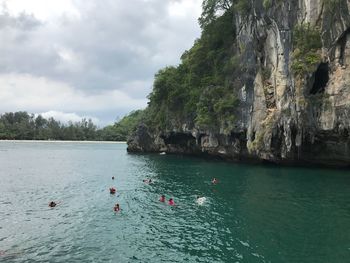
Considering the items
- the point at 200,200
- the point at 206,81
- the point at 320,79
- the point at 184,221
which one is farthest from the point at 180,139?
the point at 184,221

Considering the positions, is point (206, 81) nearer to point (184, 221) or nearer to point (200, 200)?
point (200, 200)

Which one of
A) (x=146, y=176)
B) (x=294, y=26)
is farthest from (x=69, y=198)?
(x=294, y=26)

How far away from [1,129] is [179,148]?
14017cm

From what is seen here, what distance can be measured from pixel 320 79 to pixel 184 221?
28.8 meters

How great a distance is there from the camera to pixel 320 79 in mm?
43531

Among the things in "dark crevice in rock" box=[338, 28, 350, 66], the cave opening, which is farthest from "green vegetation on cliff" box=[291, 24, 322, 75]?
"dark crevice in rock" box=[338, 28, 350, 66]

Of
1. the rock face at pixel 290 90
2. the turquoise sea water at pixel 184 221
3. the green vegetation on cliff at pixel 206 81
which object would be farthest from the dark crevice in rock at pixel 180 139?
the turquoise sea water at pixel 184 221

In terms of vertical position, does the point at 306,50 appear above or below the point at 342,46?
above

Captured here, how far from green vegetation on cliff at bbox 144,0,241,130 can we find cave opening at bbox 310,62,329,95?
1435cm

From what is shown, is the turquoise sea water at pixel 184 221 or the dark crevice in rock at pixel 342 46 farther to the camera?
the dark crevice in rock at pixel 342 46

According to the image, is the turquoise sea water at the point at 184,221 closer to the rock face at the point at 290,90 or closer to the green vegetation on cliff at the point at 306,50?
the rock face at the point at 290,90

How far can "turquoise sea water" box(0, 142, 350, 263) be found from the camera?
1852 centimetres

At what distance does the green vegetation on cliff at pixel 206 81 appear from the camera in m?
58.9

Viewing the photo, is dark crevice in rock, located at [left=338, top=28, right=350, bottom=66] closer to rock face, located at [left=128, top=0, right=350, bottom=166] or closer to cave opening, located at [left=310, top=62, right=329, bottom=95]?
rock face, located at [left=128, top=0, right=350, bottom=166]
